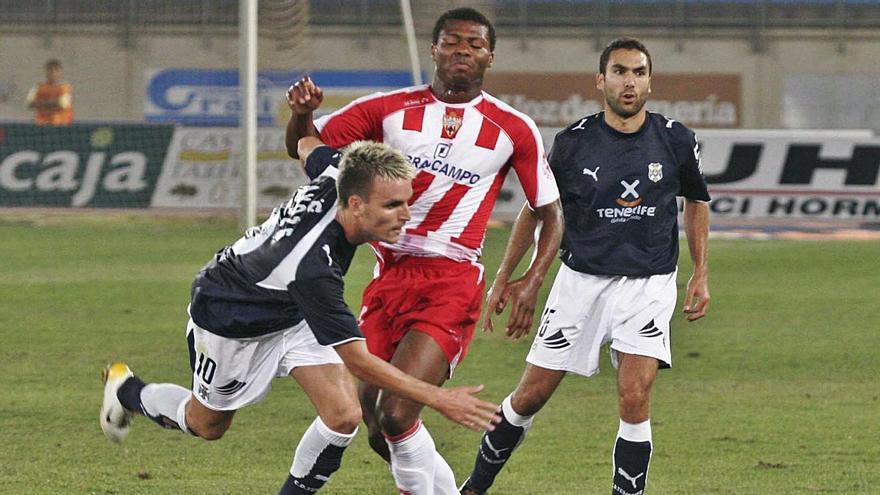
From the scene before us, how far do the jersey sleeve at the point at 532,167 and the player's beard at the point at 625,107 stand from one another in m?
0.35

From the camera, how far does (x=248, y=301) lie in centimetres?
554

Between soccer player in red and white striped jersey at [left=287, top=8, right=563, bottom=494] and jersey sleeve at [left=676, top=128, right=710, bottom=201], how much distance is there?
0.54 m

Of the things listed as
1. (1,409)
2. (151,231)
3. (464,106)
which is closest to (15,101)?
(151,231)

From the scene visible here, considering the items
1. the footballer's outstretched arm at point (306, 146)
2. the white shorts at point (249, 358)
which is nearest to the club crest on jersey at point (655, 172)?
the footballer's outstretched arm at point (306, 146)

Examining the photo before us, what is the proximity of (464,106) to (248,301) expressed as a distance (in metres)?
1.30

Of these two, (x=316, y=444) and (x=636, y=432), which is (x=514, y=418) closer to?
(x=636, y=432)

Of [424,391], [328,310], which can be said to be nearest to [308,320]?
[328,310]

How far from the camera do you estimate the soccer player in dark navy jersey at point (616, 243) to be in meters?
6.27

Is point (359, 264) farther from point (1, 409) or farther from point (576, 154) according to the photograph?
point (576, 154)

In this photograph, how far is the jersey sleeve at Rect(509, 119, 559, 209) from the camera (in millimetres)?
6230

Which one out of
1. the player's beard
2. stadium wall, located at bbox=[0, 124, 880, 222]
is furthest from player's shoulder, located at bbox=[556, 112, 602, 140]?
stadium wall, located at bbox=[0, 124, 880, 222]

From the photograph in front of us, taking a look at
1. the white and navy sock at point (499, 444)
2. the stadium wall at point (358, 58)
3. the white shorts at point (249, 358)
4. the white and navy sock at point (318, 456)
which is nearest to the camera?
the white and navy sock at point (318, 456)

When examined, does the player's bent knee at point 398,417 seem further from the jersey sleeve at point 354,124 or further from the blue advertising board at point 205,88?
the blue advertising board at point 205,88

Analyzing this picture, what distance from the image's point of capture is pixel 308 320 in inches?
202
